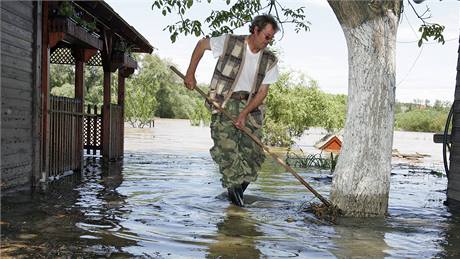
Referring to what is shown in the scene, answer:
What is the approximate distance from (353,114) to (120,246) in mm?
3132

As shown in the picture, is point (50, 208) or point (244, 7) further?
point (244, 7)

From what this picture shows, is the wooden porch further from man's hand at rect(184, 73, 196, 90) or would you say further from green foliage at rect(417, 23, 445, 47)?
green foliage at rect(417, 23, 445, 47)

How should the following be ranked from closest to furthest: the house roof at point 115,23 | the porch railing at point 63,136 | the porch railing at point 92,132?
the porch railing at point 63,136, the house roof at point 115,23, the porch railing at point 92,132

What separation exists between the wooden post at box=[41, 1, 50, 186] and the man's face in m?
3.46

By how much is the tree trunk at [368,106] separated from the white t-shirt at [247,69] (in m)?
0.91

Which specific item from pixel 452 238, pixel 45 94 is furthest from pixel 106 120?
pixel 452 238

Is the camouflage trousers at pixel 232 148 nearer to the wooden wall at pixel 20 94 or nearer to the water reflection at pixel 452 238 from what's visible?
the water reflection at pixel 452 238

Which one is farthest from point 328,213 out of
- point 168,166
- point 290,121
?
point 290,121

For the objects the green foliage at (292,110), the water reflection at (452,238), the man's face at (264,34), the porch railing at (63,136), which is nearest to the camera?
the water reflection at (452,238)

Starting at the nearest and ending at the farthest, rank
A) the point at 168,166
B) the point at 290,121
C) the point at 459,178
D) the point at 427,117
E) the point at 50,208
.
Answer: the point at 50,208 < the point at 459,178 < the point at 168,166 < the point at 290,121 < the point at 427,117

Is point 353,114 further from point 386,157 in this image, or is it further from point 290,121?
point 290,121

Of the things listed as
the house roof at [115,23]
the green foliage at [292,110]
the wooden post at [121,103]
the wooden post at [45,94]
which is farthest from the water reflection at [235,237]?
the green foliage at [292,110]

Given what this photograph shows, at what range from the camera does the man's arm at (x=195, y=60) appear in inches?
250

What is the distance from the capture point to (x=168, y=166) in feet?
40.5
